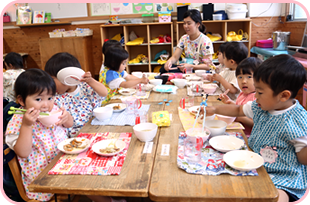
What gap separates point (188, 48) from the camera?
12.5ft

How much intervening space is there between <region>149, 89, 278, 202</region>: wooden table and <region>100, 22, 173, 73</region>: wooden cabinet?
15.2ft

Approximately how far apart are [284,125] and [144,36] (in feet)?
16.4

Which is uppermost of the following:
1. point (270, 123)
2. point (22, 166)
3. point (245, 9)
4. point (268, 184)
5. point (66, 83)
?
point (245, 9)

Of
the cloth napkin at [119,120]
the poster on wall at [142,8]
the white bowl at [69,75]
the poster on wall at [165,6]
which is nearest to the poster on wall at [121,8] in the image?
the poster on wall at [142,8]

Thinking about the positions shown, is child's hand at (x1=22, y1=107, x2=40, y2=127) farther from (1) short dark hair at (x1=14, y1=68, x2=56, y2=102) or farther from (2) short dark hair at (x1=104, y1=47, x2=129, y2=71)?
(2) short dark hair at (x1=104, y1=47, x2=129, y2=71)

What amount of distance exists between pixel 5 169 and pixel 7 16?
5.88 meters

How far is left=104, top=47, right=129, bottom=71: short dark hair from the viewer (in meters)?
2.38

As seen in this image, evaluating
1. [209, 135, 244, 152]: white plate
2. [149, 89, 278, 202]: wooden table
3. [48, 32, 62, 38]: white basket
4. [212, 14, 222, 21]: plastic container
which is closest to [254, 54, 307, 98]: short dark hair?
[209, 135, 244, 152]: white plate

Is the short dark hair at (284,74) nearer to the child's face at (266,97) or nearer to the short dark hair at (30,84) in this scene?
the child's face at (266,97)

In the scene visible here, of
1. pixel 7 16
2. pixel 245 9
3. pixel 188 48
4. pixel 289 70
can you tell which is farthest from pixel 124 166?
pixel 7 16

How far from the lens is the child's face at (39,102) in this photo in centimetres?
140

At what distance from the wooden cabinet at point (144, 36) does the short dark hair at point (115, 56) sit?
10.2 feet

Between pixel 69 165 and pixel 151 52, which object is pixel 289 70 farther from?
pixel 151 52

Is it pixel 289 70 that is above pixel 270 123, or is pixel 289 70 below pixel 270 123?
above
